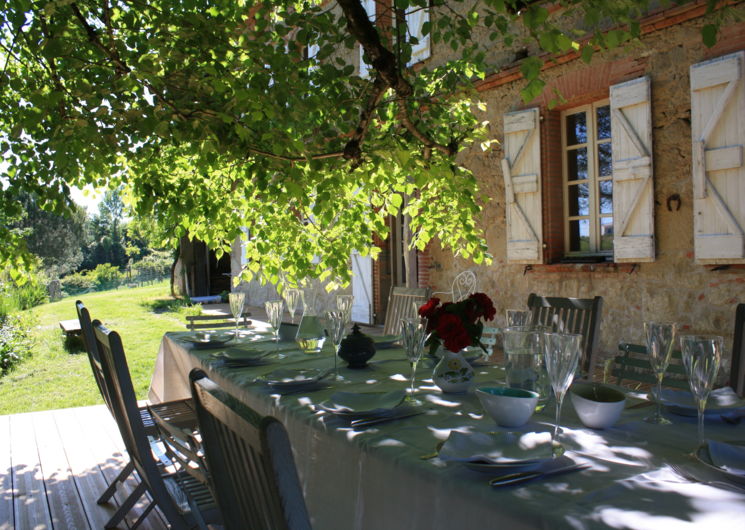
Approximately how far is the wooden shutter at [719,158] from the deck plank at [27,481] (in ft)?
14.7

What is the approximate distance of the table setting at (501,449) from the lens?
40.8 inches

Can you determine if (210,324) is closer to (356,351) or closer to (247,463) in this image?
(356,351)

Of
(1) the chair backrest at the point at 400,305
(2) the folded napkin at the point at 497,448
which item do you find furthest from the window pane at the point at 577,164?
(2) the folded napkin at the point at 497,448

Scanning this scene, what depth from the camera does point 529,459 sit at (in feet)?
3.73

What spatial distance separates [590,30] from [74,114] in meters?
4.43

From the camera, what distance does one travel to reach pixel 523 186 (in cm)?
577

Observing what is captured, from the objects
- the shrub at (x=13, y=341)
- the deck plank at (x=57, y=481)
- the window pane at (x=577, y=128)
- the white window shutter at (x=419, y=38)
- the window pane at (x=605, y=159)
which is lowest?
the deck plank at (x=57, y=481)

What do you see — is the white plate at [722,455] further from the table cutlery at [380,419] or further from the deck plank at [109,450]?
the deck plank at [109,450]

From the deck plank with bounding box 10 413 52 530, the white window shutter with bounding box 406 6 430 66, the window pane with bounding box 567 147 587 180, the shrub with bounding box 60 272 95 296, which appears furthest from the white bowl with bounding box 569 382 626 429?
the shrub with bounding box 60 272 95 296

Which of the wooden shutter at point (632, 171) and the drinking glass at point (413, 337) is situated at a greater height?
the wooden shutter at point (632, 171)

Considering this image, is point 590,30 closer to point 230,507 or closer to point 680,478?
point 680,478

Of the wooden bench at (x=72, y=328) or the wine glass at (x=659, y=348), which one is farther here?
the wooden bench at (x=72, y=328)

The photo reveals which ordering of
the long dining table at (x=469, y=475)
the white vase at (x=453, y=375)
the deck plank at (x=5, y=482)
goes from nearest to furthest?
the long dining table at (x=469, y=475), the white vase at (x=453, y=375), the deck plank at (x=5, y=482)

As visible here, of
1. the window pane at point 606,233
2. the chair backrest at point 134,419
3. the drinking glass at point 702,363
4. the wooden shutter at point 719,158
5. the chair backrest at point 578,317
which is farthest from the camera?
the window pane at point 606,233
